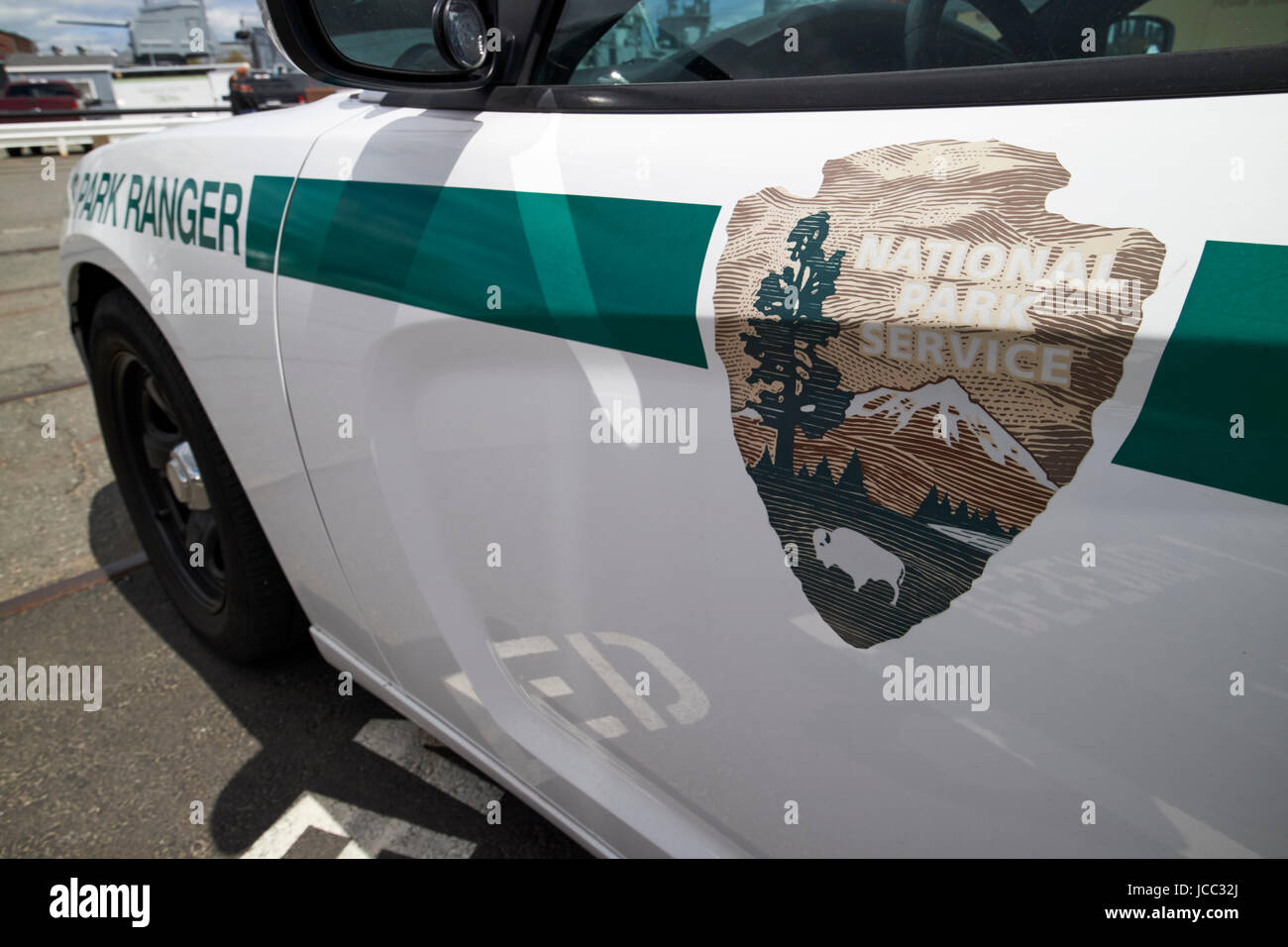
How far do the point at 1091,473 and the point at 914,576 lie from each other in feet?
0.64

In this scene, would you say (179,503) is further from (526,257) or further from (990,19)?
(990,19)

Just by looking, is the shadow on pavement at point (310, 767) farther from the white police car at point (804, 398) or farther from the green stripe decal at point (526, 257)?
the green stripe decal at point (526, 257)

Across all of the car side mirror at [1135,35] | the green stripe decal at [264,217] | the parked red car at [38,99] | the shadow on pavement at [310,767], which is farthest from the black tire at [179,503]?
the parked red car at [38,99]

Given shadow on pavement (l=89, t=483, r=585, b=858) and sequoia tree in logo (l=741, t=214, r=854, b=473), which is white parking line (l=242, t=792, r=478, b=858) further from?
sequoia tree in logo (l=741, t=214, r=854, b=473)

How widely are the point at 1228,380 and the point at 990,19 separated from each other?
645 mm

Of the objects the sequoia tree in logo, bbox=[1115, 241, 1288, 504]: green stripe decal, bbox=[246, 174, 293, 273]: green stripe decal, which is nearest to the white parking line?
bbox=[246, 174, 293, 273]: green stripe decal

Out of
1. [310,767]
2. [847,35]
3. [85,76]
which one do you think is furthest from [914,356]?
[85,76]

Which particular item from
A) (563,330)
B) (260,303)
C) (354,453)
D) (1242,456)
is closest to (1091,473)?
(1242,456)

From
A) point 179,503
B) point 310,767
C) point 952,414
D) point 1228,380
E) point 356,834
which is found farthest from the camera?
point 179,503

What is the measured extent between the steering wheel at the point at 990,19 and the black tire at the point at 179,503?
5.12 ft

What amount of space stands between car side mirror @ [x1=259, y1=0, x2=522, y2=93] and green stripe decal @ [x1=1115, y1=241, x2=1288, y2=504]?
0.94 meters

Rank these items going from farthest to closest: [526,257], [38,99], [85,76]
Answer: [85,76] → [38,99] → [526,257]

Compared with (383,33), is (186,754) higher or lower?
lower

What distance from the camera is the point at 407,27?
4.34 feet
